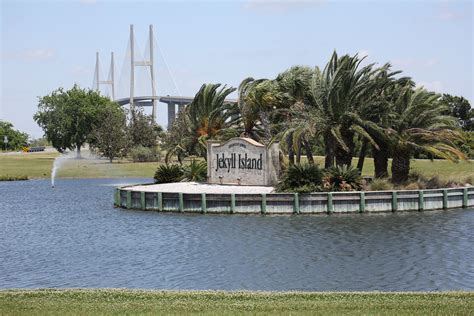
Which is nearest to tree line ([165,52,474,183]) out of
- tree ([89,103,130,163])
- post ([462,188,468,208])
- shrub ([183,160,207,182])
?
post ([462,188,468,208])

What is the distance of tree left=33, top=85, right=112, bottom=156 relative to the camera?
12094 centimetres

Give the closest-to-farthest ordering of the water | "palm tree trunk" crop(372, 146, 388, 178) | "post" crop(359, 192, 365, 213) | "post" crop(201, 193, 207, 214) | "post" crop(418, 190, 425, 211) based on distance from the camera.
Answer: the water → "post" crop(359, 192, 365, 213) → "post" crop(201, 193, 207, 214) → "post" crop(418, 190, 425, 211) → "palm tree trunk" crop(372, 146, 388, 178)

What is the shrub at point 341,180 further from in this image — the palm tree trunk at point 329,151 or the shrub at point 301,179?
the palm tree trunk at point 329,151

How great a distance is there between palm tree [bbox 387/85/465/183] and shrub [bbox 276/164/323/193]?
20.6ft

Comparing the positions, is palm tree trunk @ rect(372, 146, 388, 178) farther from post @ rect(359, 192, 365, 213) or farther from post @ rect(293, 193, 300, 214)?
post @ rect(293, 193, 300, 214)

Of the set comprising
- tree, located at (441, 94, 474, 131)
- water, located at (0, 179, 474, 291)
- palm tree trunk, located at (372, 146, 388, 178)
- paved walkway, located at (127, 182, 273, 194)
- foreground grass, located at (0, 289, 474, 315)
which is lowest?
water, located at (0, 179, 474, 291)

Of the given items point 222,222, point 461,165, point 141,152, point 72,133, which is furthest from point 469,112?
point 222,222

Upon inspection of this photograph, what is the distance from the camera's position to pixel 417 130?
143 feet

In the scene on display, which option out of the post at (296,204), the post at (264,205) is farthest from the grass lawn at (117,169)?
the post at (264,205)

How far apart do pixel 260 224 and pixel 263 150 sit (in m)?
9.96

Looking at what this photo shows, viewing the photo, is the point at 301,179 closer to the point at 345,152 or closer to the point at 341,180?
the point at 341,180

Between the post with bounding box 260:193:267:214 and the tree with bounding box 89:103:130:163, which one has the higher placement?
the tree with bounding box 89:103:130:163

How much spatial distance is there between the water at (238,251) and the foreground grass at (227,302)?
13.8 feet

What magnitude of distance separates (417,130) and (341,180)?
677cm
